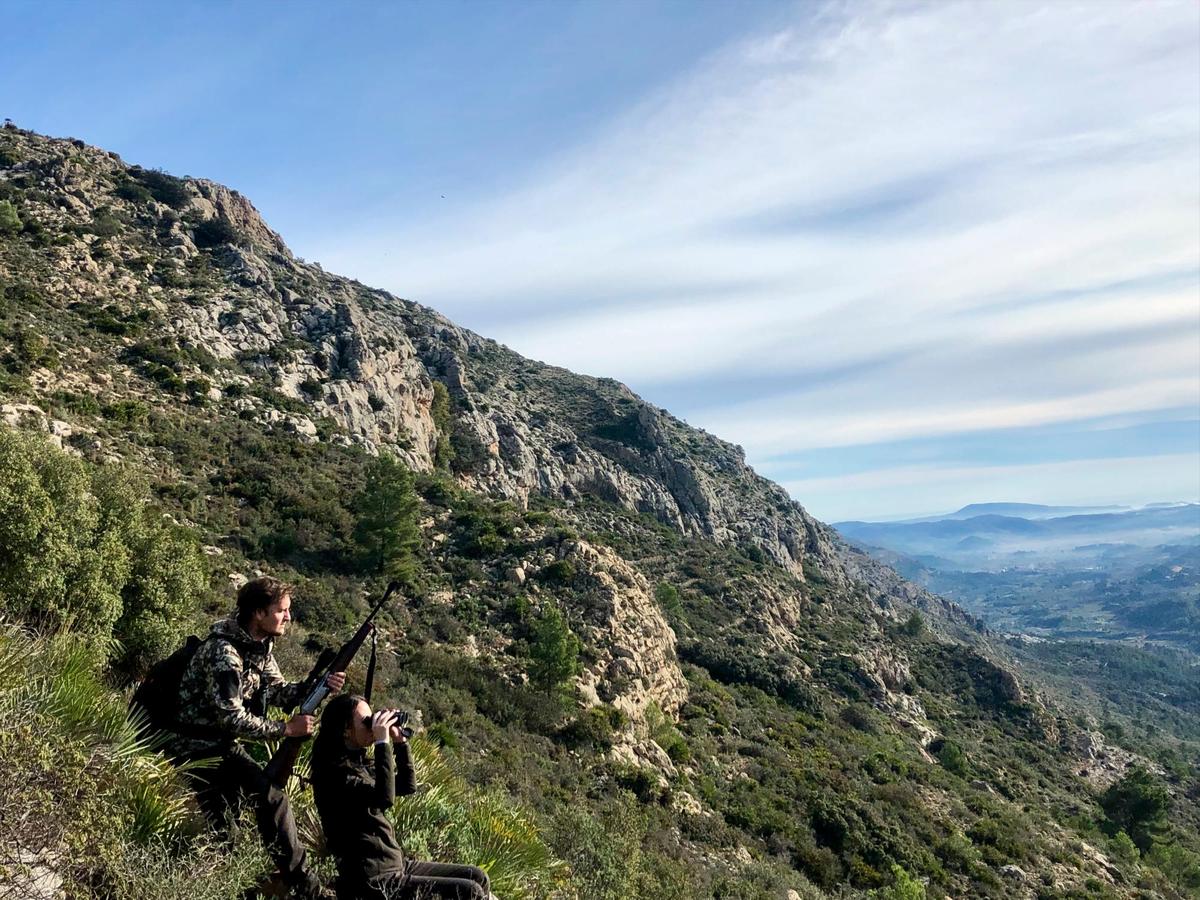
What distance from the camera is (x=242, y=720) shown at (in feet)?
11.4

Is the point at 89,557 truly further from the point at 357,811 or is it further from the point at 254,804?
the point at 357,811

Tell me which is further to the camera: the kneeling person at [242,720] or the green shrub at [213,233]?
the green shrub at [213,233]

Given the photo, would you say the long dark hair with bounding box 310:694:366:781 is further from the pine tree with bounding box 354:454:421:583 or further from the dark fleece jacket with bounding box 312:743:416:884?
the pine tree with bounding box 354:454:421:583

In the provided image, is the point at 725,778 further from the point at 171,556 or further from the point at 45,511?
the point at 45,511

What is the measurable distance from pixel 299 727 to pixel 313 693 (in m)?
0.36

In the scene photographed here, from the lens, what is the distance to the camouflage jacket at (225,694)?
350 centimetres

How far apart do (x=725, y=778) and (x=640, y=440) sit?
49.0 metres

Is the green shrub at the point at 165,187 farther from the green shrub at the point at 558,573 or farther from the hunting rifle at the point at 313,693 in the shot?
the hunting rifle at the point at 313,693

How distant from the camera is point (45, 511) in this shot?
10.2 meters

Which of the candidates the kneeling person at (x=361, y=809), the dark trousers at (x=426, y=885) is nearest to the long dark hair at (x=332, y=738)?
the kneeling person at (x=361, y=809)

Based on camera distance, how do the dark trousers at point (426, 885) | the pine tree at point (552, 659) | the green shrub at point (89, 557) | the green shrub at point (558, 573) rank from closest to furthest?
the dark trousers at point (426, 885)
the green shrub at point (89, 557)
the pine tree at point (552, 659)
the green shrub at point (558, 573)

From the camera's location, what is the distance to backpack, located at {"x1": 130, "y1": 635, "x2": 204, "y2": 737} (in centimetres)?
367

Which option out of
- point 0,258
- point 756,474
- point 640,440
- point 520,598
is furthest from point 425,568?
point 756,474

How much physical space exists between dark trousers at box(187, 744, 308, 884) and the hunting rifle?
7cm
